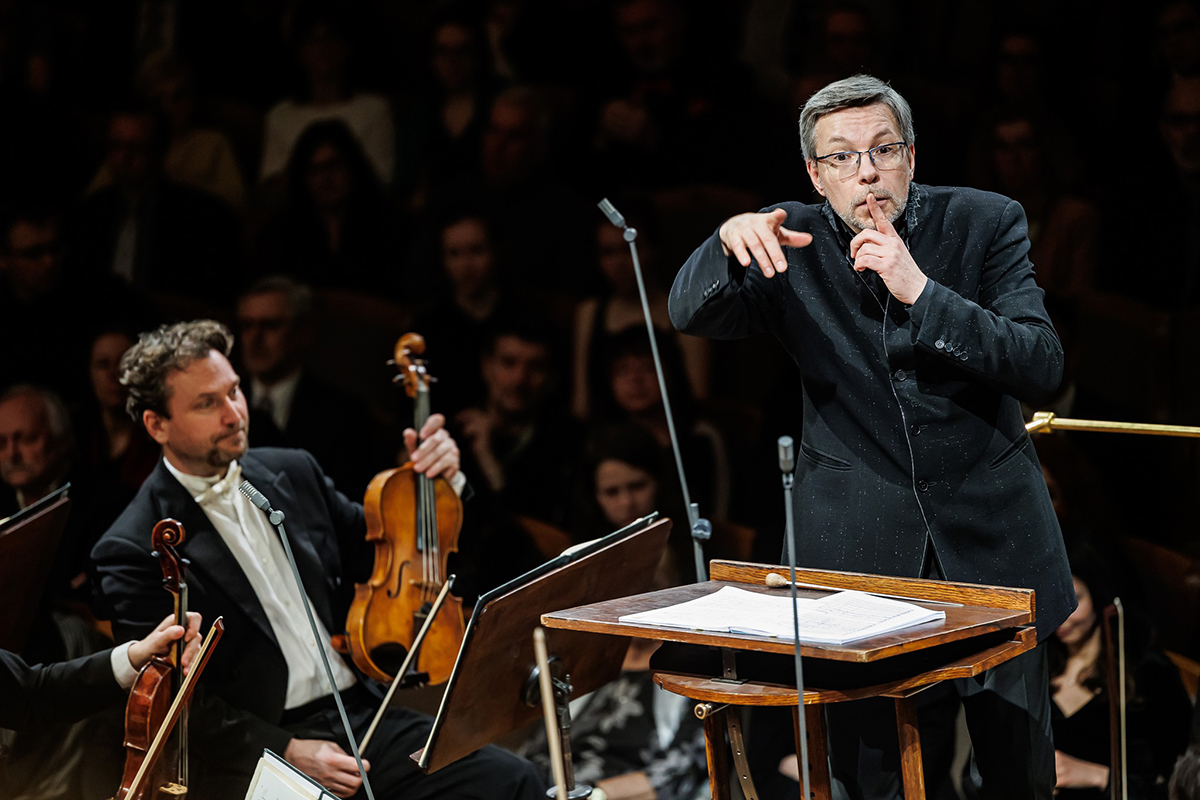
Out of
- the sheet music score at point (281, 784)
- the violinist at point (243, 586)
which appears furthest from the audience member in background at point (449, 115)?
the sheet music score at point (281, 784)

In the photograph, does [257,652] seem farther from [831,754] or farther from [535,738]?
[535,738]

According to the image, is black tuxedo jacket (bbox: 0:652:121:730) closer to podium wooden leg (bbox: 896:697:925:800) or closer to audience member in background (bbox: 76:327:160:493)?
podium wooden leg (bbox: 896:697:925:800)

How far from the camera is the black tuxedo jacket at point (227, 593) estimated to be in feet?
8.94

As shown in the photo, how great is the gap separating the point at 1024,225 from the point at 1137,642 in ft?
7.51

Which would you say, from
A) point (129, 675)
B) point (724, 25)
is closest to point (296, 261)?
point (724, 25)

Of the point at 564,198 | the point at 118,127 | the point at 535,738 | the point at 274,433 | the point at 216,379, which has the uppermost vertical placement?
the point at 118,127

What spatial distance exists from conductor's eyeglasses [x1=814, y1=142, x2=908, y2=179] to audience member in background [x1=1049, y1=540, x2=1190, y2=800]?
206 centimetres

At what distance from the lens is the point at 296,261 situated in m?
5.69

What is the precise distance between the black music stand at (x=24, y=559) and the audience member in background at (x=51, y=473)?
6.45 feet

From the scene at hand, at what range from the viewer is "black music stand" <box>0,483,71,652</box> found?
2.66 metres

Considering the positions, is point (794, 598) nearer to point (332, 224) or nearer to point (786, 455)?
point (786, 455)

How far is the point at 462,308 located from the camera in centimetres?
541

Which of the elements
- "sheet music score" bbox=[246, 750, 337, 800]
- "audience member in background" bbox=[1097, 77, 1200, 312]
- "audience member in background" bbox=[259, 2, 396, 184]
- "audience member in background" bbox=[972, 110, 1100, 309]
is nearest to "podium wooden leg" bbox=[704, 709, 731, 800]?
"sheet music score" bbox=[246, 750, 337, 800]

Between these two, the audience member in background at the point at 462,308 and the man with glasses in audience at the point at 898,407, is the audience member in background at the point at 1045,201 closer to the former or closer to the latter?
the audience member in background at the point at 462,308
